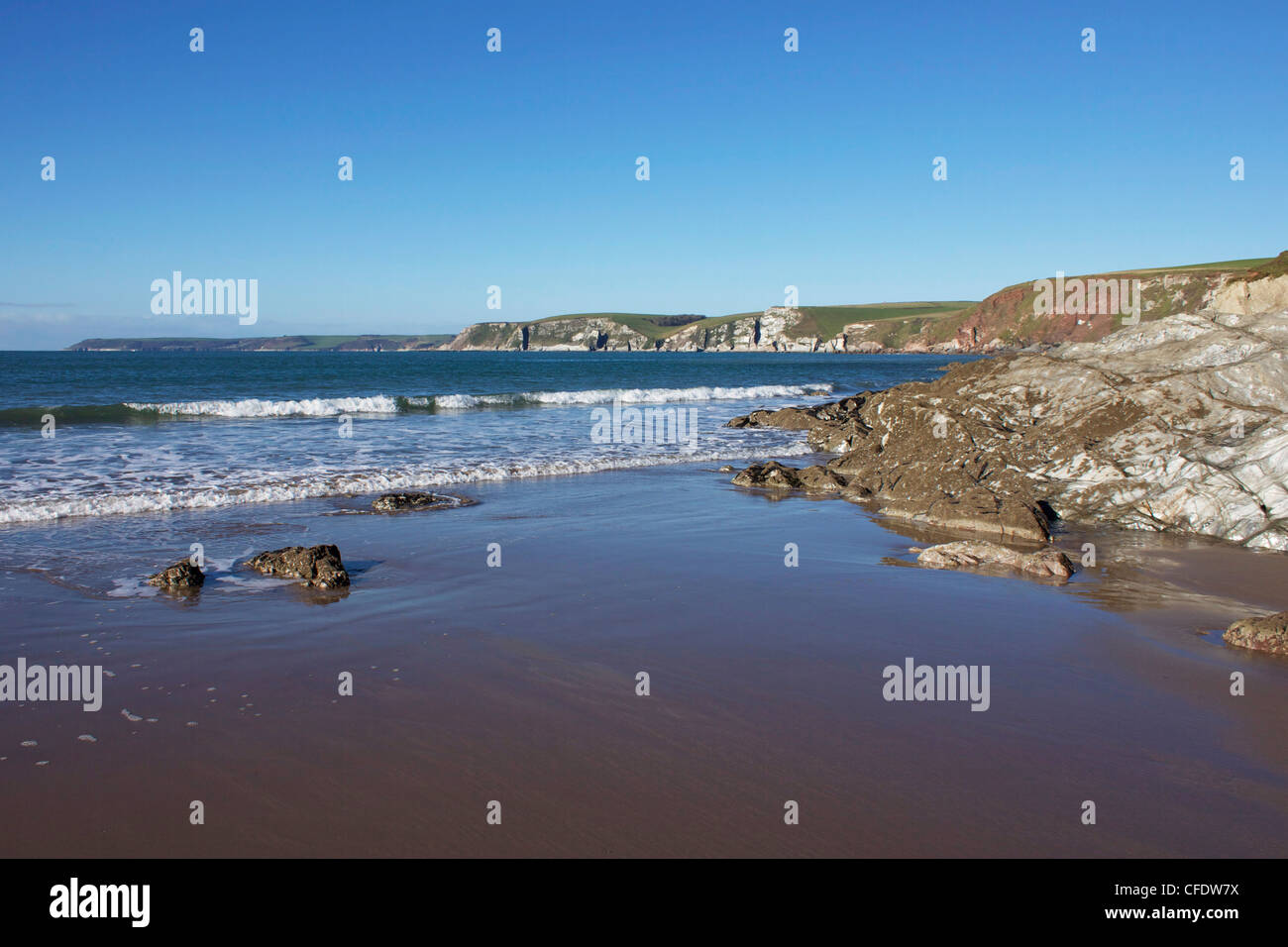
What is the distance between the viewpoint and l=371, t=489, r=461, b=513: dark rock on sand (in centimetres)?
1124

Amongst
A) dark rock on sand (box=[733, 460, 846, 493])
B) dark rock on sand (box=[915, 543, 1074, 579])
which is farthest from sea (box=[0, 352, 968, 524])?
dark rock on sand (box=[915, 543, 1074, 579])

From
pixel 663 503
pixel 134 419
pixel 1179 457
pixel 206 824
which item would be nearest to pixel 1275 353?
pixel 1179 457

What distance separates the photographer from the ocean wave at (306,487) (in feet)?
35.7

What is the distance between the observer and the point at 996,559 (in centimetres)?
815

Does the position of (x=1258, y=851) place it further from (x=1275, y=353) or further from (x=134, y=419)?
(x=134, y=419)

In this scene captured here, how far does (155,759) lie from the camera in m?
4.30

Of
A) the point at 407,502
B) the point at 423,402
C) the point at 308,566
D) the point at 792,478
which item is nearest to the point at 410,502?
the point at 407,502

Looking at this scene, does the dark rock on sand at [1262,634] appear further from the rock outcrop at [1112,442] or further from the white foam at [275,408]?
the white foam at [275,408]

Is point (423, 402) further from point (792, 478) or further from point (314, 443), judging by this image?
point (792, 478)

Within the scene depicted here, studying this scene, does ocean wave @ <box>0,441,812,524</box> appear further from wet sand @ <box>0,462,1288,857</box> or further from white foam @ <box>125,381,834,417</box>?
white foam @ <box>125,381,834,417</box>

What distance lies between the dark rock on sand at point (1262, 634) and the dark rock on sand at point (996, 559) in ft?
6.01

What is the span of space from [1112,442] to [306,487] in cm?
1174

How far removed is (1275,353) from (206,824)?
509 inches

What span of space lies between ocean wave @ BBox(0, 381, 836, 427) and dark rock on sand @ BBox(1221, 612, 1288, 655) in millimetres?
27234
